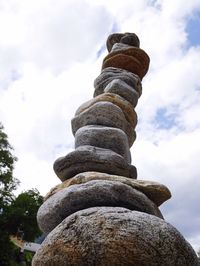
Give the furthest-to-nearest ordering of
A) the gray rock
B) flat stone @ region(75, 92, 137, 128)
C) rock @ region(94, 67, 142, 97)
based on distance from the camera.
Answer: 1. rock @ region(94, 67, 142, 97)
2. the gray rock
3. flat stone @ region(75, 92, 137, 128)

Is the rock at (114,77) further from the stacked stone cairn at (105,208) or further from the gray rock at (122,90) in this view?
the stacked stone cairn at (105,208)

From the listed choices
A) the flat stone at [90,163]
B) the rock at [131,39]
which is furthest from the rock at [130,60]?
the flat stone at [90,163]

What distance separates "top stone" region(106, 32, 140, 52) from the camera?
6.01 m

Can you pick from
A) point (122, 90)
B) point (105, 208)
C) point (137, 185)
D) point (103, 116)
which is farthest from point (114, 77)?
point (105, 208)

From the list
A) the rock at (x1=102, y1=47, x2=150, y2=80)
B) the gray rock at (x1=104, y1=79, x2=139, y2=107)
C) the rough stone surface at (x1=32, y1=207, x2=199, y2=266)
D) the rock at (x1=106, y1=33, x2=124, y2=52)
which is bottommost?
the rough stone surface at (x1=32, y1=207, x2=199, y2=266)

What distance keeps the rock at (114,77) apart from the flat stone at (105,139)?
1512mm

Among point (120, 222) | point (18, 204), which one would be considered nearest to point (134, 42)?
point (120, 222)

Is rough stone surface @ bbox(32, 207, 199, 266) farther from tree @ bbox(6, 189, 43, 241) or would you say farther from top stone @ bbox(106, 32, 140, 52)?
tree @ bbox(6, 189, 43, 241)

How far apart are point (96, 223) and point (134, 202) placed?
23.5 inches

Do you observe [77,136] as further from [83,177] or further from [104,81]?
[104,81]

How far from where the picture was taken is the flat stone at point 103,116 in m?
3.79

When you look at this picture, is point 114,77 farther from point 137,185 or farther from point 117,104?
point 137,185

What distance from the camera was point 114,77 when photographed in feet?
16.1

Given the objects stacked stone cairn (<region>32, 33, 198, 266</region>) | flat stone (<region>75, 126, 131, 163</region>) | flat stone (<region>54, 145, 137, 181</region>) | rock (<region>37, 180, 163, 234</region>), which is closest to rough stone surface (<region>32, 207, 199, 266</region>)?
stacked stone cairn (<region>32, 33, 198, 266</region>)
